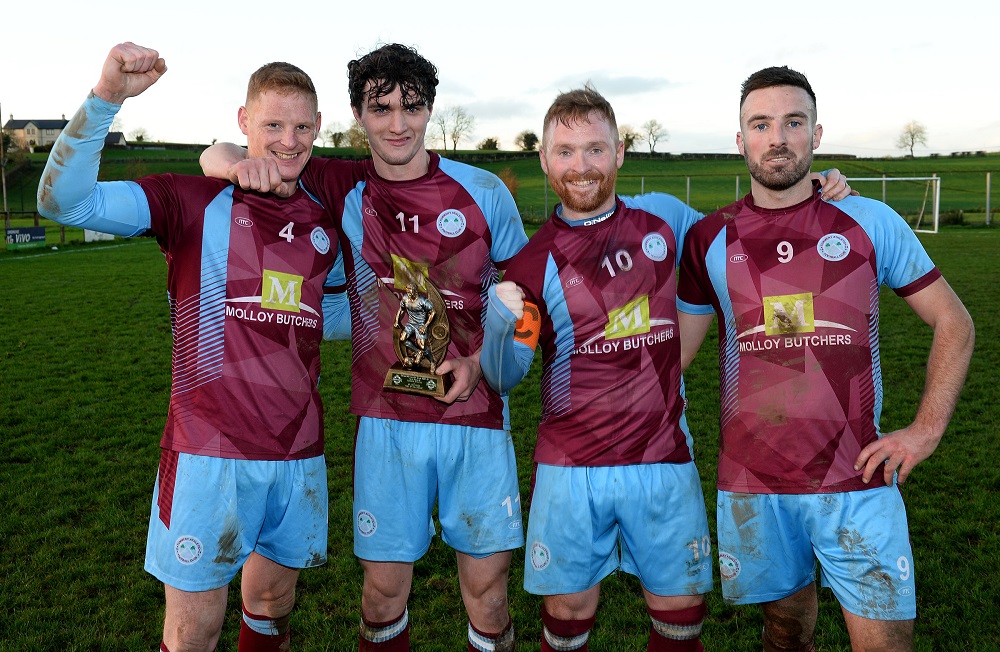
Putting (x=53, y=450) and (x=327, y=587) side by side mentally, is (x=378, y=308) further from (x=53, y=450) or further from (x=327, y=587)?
(x=53, y=450)

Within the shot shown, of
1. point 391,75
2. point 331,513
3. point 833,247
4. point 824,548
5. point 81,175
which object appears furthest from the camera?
point 331,513

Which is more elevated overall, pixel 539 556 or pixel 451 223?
pixel 451 223

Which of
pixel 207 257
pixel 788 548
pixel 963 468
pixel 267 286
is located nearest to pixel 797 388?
pixel 788 548

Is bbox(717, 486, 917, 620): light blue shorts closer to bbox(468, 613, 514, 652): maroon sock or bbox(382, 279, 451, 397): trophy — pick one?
bbox(468, 613, 514, 652): maroon sock

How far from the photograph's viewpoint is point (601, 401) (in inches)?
135

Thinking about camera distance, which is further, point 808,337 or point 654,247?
point 654,247

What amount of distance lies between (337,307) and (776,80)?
2413mm

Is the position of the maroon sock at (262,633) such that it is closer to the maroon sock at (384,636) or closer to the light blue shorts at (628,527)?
the maroon sock at (384,636)

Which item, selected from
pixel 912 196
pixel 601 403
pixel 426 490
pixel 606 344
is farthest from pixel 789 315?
pixel 912 196

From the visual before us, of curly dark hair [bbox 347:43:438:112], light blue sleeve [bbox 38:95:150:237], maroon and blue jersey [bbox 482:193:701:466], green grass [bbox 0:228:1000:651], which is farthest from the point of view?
green grass [bbox 0:228:1000:651]

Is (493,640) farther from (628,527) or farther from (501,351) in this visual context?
(501,351)

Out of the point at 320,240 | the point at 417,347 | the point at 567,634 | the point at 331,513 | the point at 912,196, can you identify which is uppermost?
the point at 912,196

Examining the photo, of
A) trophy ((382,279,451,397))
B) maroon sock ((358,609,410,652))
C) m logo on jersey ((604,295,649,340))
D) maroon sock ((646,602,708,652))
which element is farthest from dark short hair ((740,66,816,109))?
maroon sock ((358,609,410,652))

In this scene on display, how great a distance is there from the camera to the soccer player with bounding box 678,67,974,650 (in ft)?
10.5
